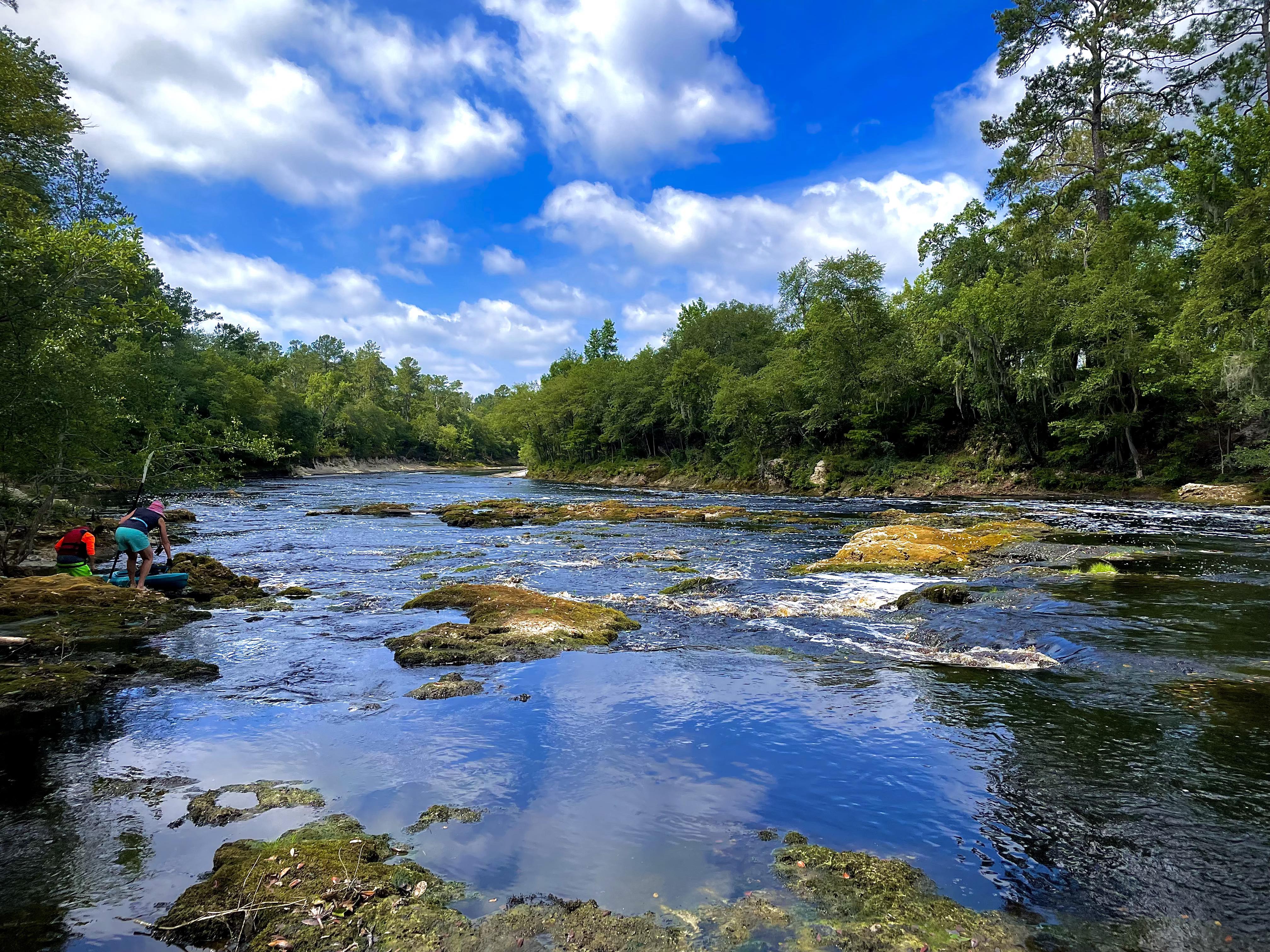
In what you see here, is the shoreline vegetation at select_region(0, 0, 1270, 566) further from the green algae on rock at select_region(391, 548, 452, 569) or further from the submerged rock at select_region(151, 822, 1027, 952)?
the submerged rock at select_region(151, 822, 1027, 952)

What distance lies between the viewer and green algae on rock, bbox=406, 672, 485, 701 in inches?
322

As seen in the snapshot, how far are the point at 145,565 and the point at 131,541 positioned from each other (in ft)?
1.88

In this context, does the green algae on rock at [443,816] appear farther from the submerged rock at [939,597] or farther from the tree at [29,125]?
the tree at [29,125]

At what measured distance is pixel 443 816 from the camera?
5.25m

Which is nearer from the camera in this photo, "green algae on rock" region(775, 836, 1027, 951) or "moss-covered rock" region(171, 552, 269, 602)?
"green algae on rock" region(775, 836, 1027, 951)

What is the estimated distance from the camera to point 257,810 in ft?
17.2

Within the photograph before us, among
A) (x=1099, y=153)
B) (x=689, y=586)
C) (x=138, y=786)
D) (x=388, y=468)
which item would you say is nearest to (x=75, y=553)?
Answer: (x=138, y=786)

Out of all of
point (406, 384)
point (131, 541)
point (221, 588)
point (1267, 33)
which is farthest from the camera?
point (406, 384)

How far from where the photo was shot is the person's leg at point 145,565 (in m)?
13.0

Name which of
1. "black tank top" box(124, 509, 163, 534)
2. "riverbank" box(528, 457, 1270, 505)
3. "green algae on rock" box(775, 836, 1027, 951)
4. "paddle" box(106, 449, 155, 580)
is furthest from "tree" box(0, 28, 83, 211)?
"riverbank" box(528, 457, 1270, 505)

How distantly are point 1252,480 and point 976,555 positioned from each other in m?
22.1

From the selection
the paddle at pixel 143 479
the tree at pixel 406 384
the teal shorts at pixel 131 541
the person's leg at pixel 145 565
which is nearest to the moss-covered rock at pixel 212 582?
the person's leg at pixel 145 565

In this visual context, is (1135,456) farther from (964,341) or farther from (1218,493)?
(964,341)

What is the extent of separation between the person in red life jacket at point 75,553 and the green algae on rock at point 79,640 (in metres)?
1.86
